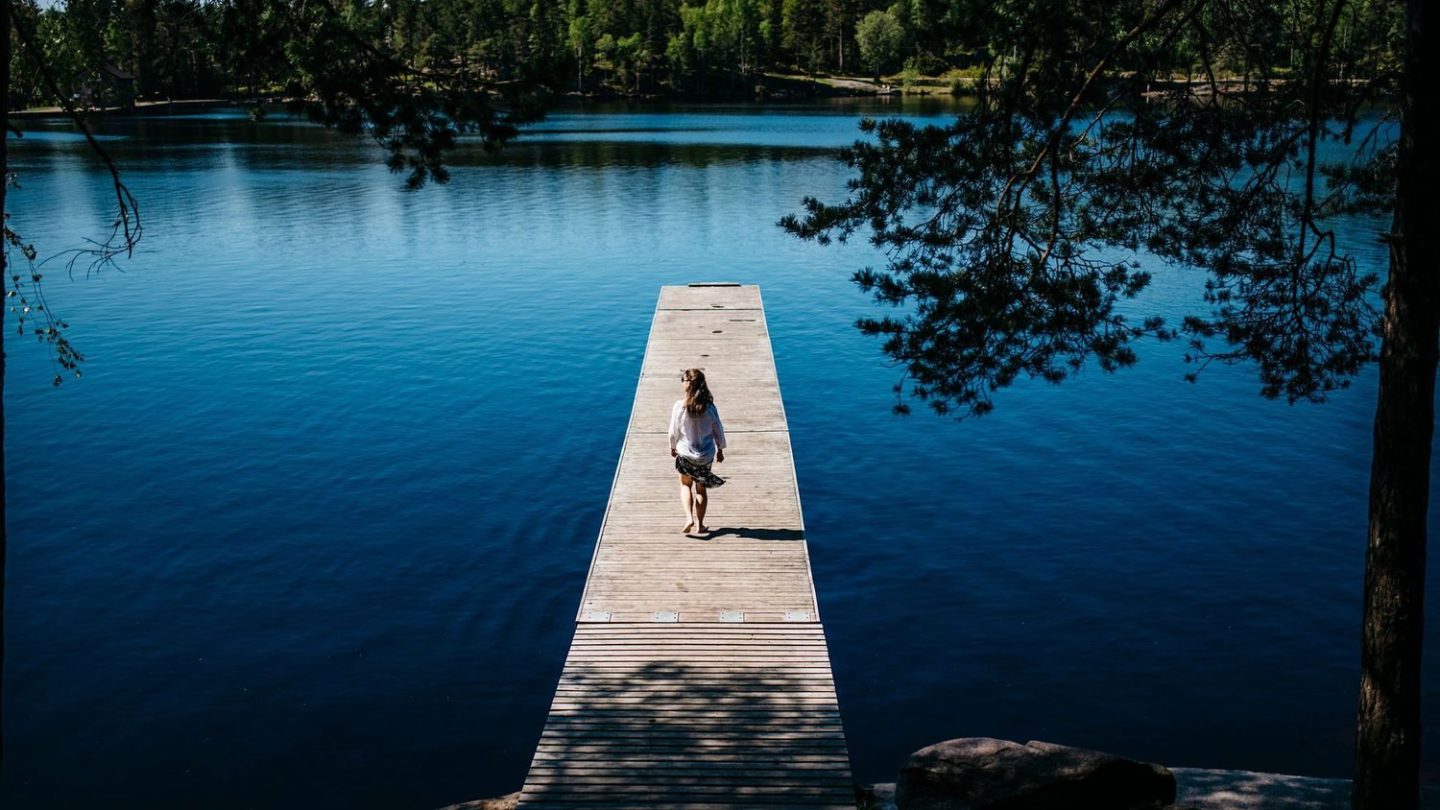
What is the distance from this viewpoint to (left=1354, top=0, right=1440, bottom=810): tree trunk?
25.1ft

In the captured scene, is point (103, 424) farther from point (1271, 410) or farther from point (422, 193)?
point (422, 193)

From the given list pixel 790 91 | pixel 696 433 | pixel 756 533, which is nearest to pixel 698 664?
pixel 696 433

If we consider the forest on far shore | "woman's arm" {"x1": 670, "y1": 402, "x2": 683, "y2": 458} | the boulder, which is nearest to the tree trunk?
the boulder

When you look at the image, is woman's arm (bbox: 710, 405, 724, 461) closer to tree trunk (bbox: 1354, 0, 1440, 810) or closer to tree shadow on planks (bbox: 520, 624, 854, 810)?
tree shadow on planks (bbox: 520, 624, 854, 810)

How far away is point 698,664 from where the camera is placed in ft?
38.6

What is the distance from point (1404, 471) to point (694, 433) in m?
7.93

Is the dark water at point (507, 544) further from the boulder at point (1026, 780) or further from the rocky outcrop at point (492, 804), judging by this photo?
the boulder at point (1026, 780)

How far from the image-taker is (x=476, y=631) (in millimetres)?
14820

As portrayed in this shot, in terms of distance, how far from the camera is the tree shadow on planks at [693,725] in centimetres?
962

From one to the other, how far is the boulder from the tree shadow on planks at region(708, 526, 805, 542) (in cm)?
541

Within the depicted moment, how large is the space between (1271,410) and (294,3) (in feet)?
67.4

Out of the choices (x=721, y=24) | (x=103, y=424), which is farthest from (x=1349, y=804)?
(x=721, y=24)

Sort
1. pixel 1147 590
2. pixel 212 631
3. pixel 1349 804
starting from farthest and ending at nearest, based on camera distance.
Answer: pixel 1147 590 → pixel 212 631 → pixel 1349 804

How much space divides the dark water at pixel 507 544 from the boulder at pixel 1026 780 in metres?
2.58
